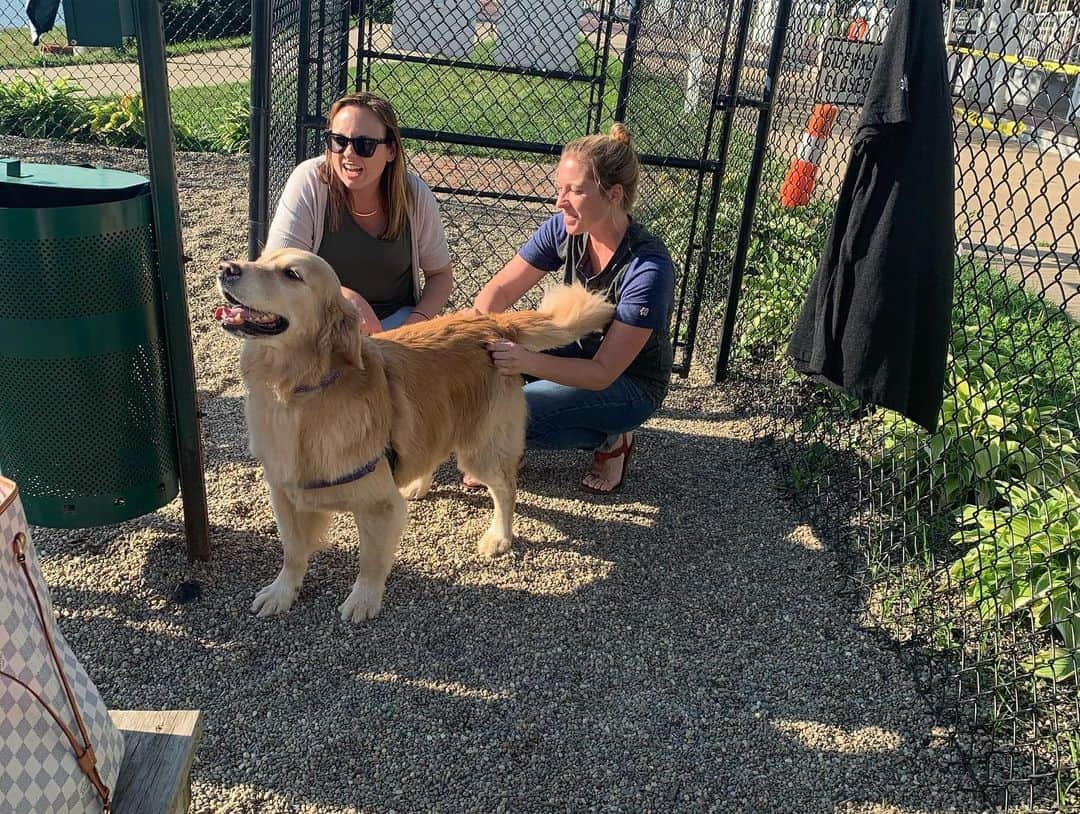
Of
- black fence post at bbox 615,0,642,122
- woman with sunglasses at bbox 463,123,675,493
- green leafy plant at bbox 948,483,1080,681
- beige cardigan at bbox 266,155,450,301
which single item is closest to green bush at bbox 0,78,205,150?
black fence post at bbox 615,0,642,122

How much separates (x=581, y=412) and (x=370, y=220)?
1369 millimetres

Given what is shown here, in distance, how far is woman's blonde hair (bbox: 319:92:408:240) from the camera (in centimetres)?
382

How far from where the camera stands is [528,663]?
3162 millimetres

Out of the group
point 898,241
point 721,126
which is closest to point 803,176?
point 721,126

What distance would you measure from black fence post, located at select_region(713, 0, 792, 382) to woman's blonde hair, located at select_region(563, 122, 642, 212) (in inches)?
60.9

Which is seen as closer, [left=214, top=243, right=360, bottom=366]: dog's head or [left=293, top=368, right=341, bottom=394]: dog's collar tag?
[left=214, top=243, right=360, bottom=366]: dog's head

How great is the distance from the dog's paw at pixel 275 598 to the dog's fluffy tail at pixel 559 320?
135 centimetres

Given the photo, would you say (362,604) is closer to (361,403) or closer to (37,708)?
(361,403)

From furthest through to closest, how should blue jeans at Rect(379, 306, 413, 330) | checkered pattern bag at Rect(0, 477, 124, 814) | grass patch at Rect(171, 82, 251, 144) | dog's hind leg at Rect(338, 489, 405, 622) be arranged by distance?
grass patch at Rect(171, 82, 251, 144) < blue jeans at Rect(379, 306, 413, 330) < dog's hind leg at Rect(338, 489, 405, 622) < checkered pattern bag at Rect(0, 477, 124, 814)

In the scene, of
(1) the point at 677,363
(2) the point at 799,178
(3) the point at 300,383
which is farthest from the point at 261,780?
(2) the point at 799,178

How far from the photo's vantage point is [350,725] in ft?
9.20

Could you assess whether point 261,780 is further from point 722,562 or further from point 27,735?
point 722,562

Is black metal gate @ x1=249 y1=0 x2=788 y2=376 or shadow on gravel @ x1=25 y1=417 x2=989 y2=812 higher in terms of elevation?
black metal gate @ x1=249 y1=0 x2=788 y2=376

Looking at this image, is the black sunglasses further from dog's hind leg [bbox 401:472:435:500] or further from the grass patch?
the grass patch
